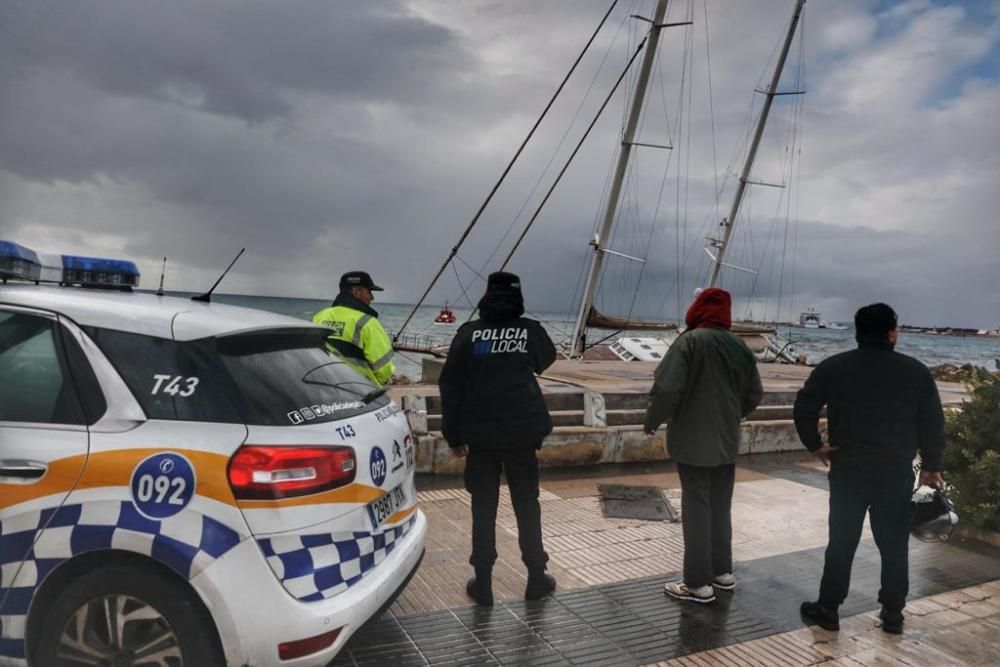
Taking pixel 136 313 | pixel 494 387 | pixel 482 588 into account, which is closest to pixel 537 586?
pixel 482 588

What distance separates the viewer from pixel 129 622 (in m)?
2.39

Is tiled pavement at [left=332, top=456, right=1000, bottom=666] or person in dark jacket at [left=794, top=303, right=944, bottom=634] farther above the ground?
person in dark jacket at [left=794, top=303, right=944, bottom=634]

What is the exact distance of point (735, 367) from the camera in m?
4.22

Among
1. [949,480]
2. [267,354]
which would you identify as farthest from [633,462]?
[267,354]

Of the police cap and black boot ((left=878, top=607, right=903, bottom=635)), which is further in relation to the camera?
the police cap

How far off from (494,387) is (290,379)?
1.42 meters

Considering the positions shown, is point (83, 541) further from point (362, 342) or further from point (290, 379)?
point (362, 342)

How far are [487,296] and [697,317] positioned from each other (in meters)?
1.38

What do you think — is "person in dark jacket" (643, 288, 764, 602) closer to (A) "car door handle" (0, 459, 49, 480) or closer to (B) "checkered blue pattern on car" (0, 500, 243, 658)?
(B) "checkered blue pattern on car" (0, 500, 243, 658)

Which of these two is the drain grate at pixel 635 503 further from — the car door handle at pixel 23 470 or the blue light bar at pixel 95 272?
the car door handle at pixel 23 470

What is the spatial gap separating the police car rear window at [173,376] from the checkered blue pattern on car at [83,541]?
0.36m

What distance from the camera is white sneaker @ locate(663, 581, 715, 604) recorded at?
413cm

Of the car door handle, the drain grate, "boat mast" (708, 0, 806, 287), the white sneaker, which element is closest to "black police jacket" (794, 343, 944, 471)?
the white sneaker

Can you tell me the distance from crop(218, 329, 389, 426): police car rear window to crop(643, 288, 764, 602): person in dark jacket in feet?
6.19
